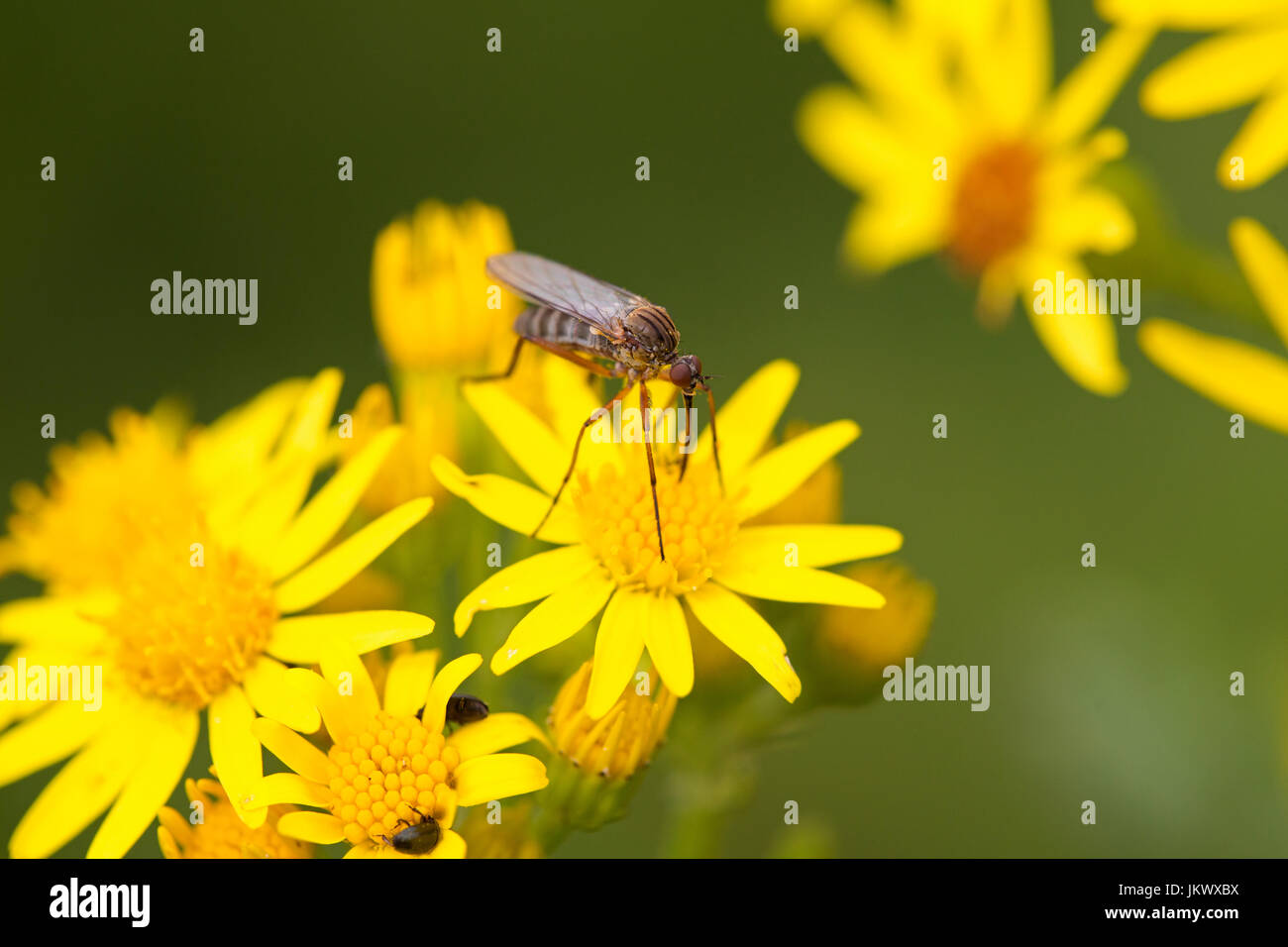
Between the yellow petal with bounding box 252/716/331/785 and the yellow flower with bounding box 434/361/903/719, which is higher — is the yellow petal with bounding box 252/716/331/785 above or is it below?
below

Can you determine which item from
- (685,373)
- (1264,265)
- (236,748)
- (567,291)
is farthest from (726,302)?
(236,748)

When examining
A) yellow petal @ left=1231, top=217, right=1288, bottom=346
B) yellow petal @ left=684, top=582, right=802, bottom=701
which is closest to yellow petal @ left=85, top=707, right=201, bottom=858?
yellow petal @ left=684, top=582, right=802, bottom=701

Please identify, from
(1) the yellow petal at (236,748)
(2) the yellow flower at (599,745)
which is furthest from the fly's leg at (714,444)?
(1) the yellow petal at (236,748)

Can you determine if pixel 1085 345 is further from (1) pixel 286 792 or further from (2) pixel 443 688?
(1) pixel 286 792

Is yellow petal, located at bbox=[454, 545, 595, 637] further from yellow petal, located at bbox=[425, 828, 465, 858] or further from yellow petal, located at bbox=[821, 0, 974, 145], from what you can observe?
yellow petal, located at bbox=[821, 0, 974, 145]

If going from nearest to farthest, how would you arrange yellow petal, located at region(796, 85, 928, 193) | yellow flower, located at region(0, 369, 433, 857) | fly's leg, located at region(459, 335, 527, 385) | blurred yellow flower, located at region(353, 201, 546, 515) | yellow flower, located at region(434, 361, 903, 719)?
yellow flower, located at region(434, 361, 903, 719), yellow flower, located at region(0, 369, 433, 857), fly's leg, located at region(459, 335, 527, 385), blurred yellow flower, located at region(353, 201, 546, 515), yellow petal, located at region(796, 85, 928, 193)

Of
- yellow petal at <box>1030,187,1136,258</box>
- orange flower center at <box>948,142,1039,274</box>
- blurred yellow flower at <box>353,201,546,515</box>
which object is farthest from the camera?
orange flower center at <box>948,142,1039,274</box>

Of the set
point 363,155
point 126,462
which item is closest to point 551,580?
point 126,462
